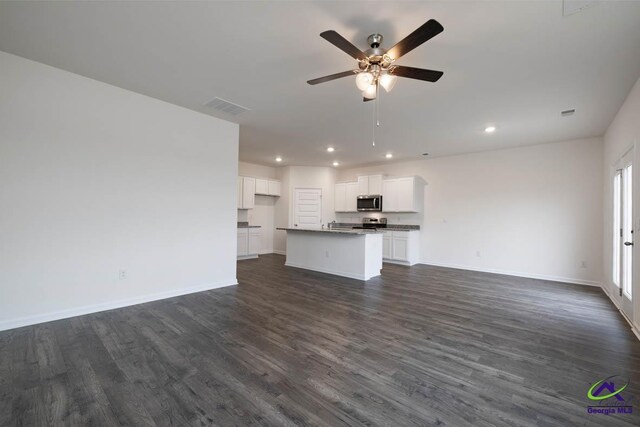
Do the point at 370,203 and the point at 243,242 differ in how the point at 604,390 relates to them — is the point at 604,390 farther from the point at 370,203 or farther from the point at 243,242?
the point at 243,242

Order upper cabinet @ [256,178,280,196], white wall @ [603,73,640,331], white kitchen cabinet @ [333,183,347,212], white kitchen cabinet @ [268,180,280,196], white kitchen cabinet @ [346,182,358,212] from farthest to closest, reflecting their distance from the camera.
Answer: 1. white kitchen cabinet @ [333,183,347,212]
2. white kitchen cabinet @ [268,180,280,196]
3. white kitchen cabinet @ [346,182,358,212]
4. upper cabinet @ [256,178,280,196]
5. white wall @ [603,73,640,331]

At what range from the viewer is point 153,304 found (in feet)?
11.9

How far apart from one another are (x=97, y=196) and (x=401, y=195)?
247 inches

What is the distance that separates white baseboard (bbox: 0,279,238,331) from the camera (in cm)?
284

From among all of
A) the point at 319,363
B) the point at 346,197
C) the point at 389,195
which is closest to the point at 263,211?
the point at 346,197

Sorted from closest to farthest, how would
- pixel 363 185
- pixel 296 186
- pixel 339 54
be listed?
1. pixel 339 54
2. pixel 363 185
3. pixel 296 186

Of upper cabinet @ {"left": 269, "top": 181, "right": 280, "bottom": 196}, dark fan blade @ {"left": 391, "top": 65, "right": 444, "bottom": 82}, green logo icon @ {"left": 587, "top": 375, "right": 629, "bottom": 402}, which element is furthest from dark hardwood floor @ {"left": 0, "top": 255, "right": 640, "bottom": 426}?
upper cabinet @ {"left": 269, "top": 181, "right": 280, "bottom": 196}

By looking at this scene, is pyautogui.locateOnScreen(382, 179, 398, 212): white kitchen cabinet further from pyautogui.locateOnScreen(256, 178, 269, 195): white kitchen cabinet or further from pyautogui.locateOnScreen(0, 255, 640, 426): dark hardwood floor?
pyautogui.locateOnScreen(0, 255, 640, 426): dark hardwood floor

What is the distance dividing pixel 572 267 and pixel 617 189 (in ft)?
6.14

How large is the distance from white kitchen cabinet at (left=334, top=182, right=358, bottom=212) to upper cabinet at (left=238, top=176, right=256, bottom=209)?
2625 millimetres

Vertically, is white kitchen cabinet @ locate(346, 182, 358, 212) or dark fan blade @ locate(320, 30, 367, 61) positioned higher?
dark fan blade @ locate(320, 30, 367, 61)

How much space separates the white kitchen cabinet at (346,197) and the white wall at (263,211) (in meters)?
1.97

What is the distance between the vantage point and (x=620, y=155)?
3.77 metres

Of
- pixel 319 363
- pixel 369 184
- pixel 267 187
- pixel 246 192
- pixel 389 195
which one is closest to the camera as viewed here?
pixel 319 363
